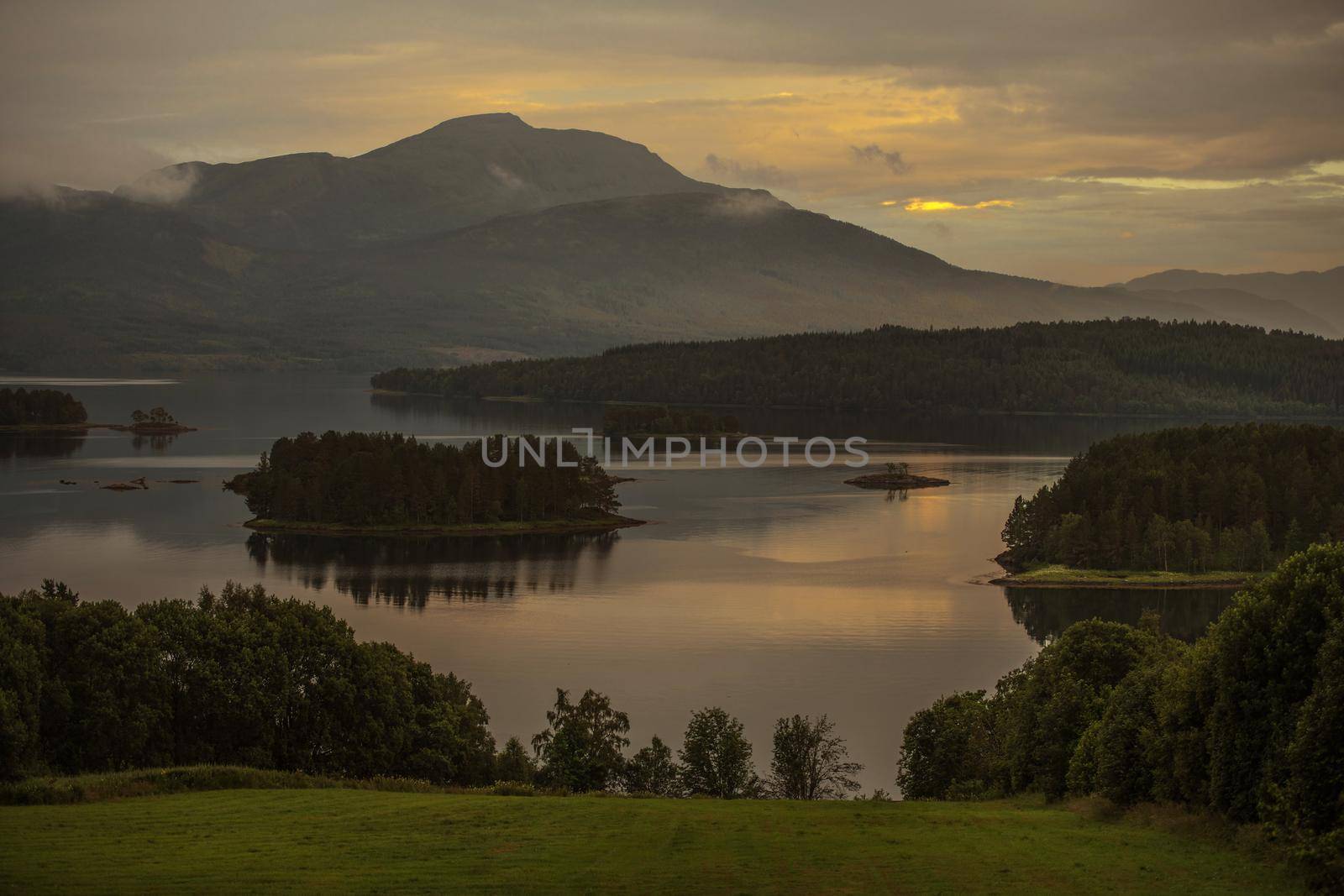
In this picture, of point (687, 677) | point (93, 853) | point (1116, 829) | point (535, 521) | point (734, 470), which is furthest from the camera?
point (734, 470)

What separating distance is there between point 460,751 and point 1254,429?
72.7 metres

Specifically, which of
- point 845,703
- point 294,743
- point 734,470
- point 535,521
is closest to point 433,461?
point 535,521

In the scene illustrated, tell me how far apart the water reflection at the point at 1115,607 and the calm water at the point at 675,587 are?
0.63ft

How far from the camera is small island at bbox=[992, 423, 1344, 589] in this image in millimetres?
69938

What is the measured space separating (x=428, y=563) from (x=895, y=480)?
4650 cm

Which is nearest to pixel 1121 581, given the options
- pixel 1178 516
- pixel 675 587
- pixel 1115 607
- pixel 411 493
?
pixel 1115 607

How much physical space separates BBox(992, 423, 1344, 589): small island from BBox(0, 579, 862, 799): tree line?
3738 cm

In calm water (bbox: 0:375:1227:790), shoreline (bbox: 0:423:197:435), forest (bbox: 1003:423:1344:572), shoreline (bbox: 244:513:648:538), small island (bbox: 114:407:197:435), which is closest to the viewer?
calm water (bbox: 0:375:1227:790)

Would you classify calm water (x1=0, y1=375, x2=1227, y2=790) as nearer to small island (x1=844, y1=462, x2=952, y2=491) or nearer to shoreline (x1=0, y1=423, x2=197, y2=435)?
small island (x1=844, y1=462, x2=952, y2=491)

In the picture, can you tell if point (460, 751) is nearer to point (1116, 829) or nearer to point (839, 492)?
point (1116, 829)

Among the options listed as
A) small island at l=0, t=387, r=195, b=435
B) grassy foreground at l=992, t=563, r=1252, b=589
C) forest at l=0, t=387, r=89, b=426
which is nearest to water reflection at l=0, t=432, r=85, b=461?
small island at l=0, t=387, r=195, b=435

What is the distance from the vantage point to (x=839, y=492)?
104m

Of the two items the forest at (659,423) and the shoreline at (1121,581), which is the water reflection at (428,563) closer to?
the shoreline at (1121,581)

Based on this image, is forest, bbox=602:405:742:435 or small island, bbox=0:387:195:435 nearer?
small island, bbox=0:387:195:435
